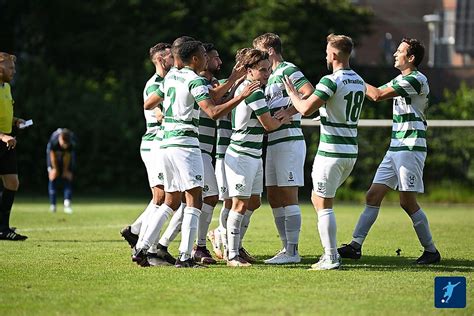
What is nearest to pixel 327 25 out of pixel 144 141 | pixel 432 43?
pixel 432 43

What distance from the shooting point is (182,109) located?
10.8 metres

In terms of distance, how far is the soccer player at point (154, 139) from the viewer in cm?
1172

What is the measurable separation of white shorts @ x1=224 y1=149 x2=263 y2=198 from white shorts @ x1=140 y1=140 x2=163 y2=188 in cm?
79

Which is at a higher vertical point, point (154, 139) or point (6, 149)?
point (154, 139)

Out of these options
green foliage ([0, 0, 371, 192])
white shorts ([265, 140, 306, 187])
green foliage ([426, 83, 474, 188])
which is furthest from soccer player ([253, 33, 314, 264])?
green foliage ([0, 0, 371, 192])

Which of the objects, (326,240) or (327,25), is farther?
(327,25)

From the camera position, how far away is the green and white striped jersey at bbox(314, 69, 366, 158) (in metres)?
10.7

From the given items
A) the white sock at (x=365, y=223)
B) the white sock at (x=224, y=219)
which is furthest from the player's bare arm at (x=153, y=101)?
the white sock at (x=365, y=223)

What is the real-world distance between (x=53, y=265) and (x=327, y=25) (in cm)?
2414

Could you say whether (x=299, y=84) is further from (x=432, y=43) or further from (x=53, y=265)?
(x=432, y=43)

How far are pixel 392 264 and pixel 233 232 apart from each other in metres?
1.93

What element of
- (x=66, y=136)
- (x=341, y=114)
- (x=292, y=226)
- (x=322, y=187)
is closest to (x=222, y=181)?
(x=292, y=226)

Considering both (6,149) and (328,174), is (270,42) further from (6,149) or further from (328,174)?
(6,149)

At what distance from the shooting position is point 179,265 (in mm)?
10906
